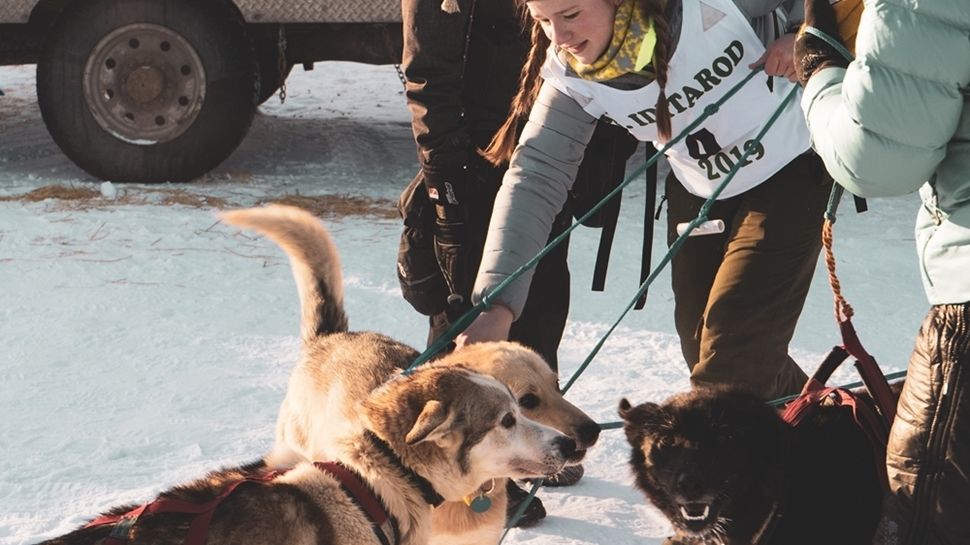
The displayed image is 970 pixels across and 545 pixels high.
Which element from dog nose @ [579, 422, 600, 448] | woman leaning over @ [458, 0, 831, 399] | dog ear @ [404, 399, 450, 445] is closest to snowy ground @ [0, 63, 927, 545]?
dog nose @ [579, 422, 600, 448]

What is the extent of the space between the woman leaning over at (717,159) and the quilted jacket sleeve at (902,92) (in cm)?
104

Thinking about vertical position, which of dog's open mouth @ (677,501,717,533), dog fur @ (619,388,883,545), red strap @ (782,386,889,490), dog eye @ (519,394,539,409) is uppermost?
red strap @ (782,386,889,490)

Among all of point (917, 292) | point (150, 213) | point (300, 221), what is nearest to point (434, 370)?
point (300, 221)

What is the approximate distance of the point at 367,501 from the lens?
275 cm

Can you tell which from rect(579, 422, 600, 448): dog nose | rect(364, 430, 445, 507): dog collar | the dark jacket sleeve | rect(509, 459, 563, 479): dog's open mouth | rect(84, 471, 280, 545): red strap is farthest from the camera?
the dark jacket sleeve

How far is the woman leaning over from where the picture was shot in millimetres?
2969

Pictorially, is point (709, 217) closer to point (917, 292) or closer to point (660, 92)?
point (660, 92)

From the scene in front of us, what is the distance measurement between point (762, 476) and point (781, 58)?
107cm

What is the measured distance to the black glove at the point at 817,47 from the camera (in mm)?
2111

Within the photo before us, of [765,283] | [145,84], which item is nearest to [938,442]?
[765,283]

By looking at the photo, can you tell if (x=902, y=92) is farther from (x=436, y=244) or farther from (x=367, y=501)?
(x=436, y=244)

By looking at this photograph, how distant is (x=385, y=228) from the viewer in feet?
22.1

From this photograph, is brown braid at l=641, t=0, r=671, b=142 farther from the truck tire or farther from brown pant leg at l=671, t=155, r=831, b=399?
the truck tire

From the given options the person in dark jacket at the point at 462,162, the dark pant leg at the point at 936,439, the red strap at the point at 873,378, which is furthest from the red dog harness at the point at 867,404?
the person in dark jacket at the point at 462,162
